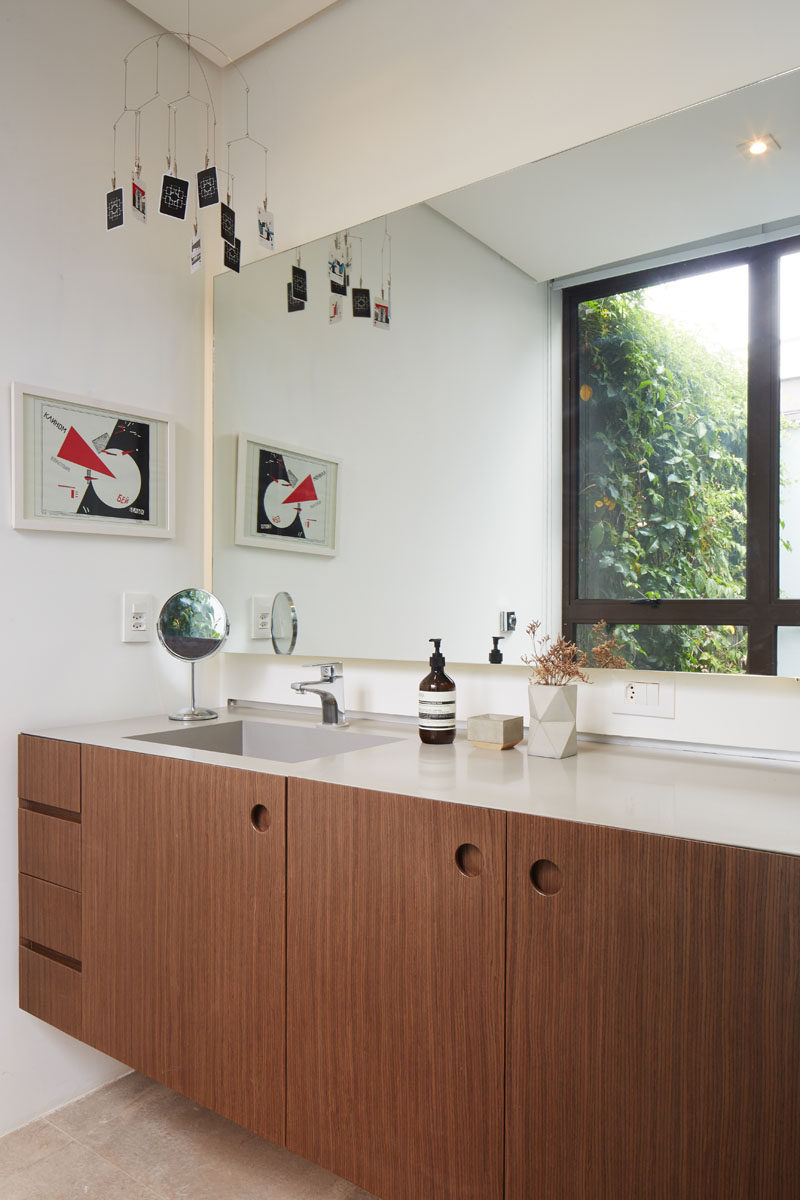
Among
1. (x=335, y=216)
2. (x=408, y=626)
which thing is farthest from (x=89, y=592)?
(x=335, y=216)

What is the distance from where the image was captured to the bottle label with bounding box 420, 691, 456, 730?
1.61m

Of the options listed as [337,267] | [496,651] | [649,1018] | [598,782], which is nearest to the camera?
[649,1018]

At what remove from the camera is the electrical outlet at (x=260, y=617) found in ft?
7.13

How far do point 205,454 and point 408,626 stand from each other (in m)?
0.85

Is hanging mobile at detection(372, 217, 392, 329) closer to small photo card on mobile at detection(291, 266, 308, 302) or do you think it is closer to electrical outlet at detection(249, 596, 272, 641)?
small photo card on mobile at detection(291, 266, 308, 302)

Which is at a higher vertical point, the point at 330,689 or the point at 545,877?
the point at 330,689

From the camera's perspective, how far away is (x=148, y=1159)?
1.66 meters

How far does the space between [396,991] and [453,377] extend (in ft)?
4.10

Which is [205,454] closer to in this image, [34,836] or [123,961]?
[34,836]

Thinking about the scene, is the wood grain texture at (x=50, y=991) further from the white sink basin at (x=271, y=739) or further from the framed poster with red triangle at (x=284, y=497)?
the framed poster with red triangle at (x=284, y=497)

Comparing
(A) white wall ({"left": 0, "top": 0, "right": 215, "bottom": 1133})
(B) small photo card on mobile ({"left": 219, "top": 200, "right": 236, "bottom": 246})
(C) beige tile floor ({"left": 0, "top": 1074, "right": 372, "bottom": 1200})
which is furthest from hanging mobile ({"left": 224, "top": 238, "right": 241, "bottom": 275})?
(C) beige tile floor ({"left": 0, "top": 1074, "right": 372, "bottom": 1200})

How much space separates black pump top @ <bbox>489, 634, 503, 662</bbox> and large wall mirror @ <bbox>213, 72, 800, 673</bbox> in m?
0.02

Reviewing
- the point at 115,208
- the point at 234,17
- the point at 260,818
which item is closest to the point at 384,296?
the point at 115,208

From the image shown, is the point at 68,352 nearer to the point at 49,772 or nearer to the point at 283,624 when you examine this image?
the point at 283,624
